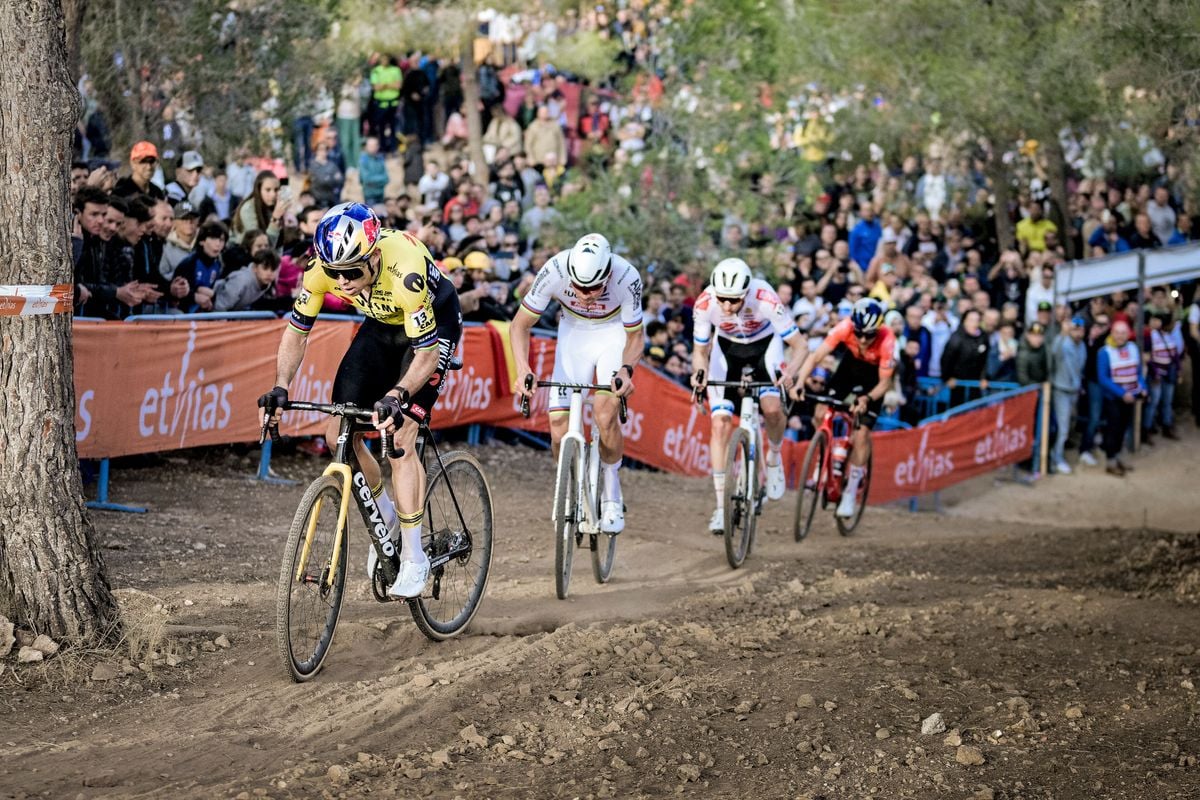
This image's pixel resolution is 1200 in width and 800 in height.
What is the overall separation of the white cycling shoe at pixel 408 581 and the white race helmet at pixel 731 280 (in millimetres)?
3893

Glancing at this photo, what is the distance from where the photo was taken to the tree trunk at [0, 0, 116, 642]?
21.6 feet

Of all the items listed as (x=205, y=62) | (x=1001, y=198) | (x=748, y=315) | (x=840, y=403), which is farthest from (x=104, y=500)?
(x=1001, y=198)

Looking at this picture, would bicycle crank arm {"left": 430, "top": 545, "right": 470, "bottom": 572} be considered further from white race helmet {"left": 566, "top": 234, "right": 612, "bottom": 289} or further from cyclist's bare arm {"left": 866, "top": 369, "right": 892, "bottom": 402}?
cyclist's bare arm {"left": 866, "top": 369, "right": 892, "bottom": 402}

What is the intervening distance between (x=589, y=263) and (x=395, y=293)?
193 centimetres

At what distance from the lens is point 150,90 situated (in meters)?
15.2

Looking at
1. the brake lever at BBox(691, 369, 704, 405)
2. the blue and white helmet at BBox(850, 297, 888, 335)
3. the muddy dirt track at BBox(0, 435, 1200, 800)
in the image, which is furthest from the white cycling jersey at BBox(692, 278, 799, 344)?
the muddy dirt track at BBox(0, 435, 1200, 800)

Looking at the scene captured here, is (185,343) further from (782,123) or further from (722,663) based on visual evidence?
(782,123)

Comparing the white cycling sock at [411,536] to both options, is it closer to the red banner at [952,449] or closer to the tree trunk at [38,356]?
the tree trunk at [38,356]

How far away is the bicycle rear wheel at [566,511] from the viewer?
28.8 feet

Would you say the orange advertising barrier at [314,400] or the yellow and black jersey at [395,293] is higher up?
the yellow and black jersey at [395,293]

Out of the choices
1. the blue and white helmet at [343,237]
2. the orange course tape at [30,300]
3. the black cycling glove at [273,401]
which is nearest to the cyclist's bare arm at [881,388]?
the blue and white helmet at [343,237]

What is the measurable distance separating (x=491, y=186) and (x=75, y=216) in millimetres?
11798

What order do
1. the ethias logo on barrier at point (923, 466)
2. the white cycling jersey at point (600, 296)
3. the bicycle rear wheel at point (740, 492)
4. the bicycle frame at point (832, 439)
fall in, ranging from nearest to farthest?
the white cycling jersey at point (600, 296), the bicycle rear wheel at point (740, 492), the bicycle frame at point (832, 439), the ethias logo on barrier at point (923, 466)

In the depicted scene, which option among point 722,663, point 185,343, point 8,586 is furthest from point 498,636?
point 185,343
